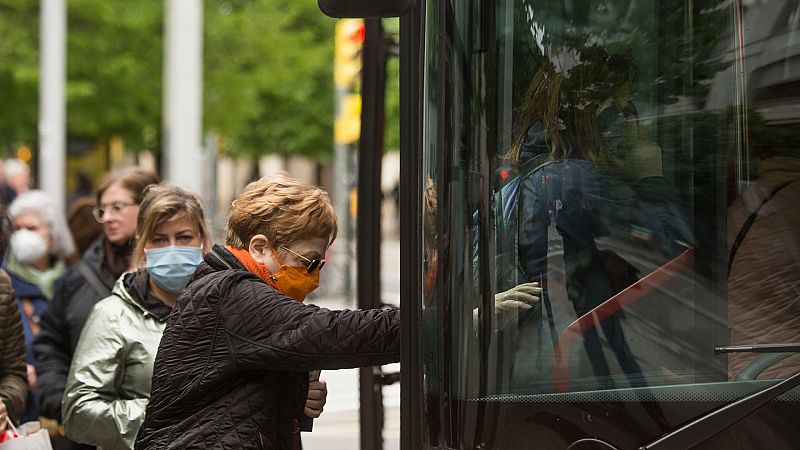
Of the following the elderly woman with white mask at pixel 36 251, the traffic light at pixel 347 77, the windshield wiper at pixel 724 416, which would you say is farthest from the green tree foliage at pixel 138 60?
the windshield wiper at pixel 724 416

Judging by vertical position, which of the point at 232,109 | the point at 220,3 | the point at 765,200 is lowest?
the point at 765,200

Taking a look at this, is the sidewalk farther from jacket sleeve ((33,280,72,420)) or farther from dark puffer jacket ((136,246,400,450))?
dark puffer jacket ((136,246,400,450))

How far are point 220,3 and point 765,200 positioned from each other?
96.4 feet

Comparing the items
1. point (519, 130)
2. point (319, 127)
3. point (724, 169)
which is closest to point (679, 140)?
point (724, 169)

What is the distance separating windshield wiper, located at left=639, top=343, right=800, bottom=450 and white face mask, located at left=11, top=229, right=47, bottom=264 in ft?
18.8

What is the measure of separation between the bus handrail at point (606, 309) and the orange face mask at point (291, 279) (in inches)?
26.3

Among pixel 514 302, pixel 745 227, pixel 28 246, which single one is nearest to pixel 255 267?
pixel 514 302

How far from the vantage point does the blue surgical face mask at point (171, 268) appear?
5082mm

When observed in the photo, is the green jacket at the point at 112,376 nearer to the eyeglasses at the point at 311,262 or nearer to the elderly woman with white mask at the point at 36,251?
the eyeglasses at the point at 311,262

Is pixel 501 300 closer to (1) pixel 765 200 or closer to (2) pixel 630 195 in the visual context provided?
(2) pixel 630 195

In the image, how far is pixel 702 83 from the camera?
3.59 m

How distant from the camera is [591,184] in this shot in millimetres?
3668

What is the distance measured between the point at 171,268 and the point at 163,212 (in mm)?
244

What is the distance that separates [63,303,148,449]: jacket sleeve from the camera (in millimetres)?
4930
